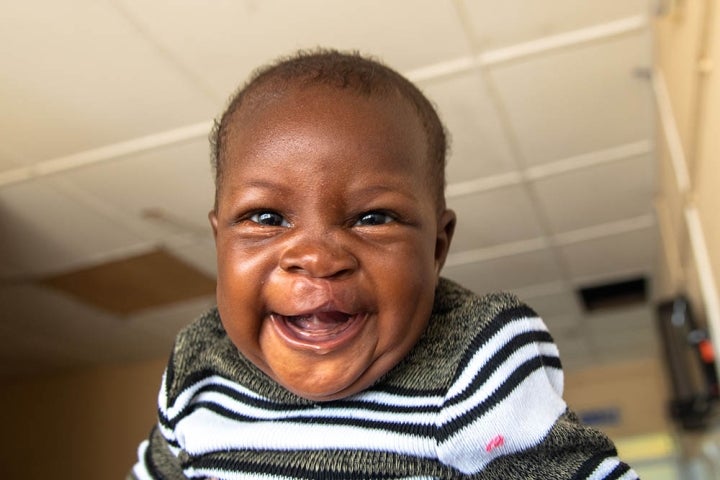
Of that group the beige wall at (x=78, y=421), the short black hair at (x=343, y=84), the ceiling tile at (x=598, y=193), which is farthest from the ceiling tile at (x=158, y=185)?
the beige wall at (x=78, y=421)

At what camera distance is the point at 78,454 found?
4742 millimetres

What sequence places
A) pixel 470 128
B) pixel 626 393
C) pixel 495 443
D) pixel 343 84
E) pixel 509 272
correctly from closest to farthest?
pixel 495 443, pixel 343 84, pixel 470 128, pixel 509 272, pixel 626 393

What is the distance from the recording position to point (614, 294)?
14.3ft

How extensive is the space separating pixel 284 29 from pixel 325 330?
4.75 ft

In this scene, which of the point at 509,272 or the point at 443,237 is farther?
the point at 509,272

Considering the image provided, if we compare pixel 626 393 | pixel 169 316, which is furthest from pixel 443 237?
pixel 626 393

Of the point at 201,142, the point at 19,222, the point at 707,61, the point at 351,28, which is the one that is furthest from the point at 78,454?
the point at 707,61

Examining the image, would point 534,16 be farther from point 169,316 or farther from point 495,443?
point 169,316

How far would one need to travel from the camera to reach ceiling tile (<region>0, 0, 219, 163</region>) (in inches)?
73.0

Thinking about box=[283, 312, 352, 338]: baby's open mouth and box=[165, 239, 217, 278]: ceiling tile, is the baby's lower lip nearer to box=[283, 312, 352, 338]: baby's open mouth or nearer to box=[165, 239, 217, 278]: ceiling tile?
box=[283, 312, 352, 338]: baby's open mouth

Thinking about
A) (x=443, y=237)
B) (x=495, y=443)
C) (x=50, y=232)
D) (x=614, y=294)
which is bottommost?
(x=495, y=443)

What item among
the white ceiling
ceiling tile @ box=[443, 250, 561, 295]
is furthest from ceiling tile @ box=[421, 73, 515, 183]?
ceiling tile @ box=[443, 250, 561, 295]

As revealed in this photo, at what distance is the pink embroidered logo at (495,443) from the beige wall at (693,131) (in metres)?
0.97

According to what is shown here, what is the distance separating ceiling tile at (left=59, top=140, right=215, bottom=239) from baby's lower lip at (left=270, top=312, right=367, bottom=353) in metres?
1.85
